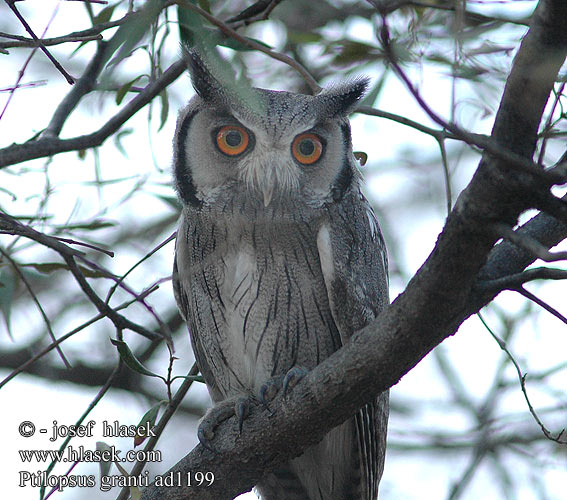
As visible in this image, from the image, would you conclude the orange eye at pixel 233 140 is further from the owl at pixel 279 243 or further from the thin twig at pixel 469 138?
the thin twig at pixel 469 138

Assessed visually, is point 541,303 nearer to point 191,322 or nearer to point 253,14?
point 253,14

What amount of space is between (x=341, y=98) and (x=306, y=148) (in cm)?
25

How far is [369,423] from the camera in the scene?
2629 mm

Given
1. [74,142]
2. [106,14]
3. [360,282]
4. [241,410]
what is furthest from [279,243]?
[106,14]

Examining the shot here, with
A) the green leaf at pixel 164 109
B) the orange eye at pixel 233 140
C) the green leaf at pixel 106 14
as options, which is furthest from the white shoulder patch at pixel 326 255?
the green leaf at pixel 106 14

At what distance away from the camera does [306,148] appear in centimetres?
268

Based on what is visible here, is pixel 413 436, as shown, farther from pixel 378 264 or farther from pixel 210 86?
pixel 210 86

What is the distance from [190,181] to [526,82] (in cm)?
155

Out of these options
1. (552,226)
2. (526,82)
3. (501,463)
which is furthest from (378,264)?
(501,463)

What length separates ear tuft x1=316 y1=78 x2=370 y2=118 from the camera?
8.98ft

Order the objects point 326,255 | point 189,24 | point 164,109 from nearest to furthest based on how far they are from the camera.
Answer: point 189,24, point 326,255, point 164,109

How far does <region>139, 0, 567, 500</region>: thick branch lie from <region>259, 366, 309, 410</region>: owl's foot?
0.05 m

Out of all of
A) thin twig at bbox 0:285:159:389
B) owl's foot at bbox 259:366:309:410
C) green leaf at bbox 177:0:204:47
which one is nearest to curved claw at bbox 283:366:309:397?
A: owl's foot at bbox 259:366:309:410

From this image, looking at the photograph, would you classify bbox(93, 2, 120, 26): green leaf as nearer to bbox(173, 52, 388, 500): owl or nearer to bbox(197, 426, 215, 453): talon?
bbox(173, 52, 388, 500): owl
